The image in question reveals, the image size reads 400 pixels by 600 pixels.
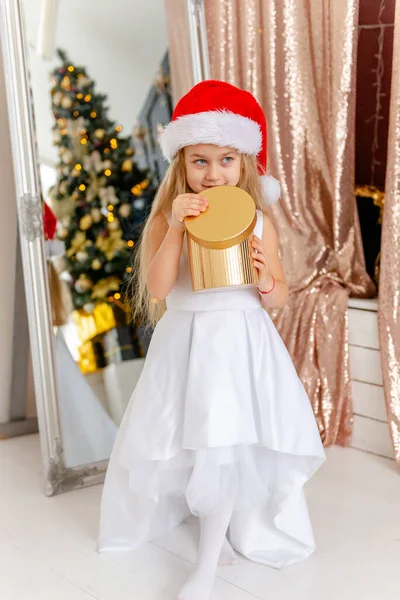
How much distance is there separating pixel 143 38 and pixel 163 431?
1.47m

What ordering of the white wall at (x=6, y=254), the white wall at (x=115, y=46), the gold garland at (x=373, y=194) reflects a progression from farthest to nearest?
1. the gold garland at (x=373, y=194)
2. the white wall at (x=6, y=254)
3. the white wall at (x=115, y=46)

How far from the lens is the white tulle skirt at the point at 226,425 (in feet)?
5.31

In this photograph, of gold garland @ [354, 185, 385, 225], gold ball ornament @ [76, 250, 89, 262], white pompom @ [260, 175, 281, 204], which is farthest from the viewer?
gold garland @ [354, 185, 385, 225]

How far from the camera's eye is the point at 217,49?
258 centimetres

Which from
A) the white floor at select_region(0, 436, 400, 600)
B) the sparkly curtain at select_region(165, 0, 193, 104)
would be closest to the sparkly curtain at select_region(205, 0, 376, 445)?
the sparkly curtain at select_region(165, 0, 193, 104)

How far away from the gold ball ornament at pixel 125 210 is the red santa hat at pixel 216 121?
900 millimetres

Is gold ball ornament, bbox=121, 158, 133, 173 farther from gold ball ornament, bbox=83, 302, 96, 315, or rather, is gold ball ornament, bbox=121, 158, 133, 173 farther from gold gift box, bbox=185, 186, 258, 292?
gold gift box, bbox=185, 186, 258, 292

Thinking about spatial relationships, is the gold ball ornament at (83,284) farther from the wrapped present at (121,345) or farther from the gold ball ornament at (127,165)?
the gold ball ornament at (127,165)

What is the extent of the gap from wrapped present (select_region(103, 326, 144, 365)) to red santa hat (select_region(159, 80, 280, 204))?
Result: 987mm

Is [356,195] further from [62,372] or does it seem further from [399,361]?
[62,372]

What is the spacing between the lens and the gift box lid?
4.92 feet

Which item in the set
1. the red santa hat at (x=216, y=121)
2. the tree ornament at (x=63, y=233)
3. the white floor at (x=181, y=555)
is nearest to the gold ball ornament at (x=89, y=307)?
the tree ornament at (x=63, y=233)

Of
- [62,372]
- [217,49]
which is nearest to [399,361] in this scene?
[62,372]

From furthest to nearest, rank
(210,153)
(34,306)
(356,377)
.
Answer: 1. (356,377)
2. (34,306)
3. (210,153)
